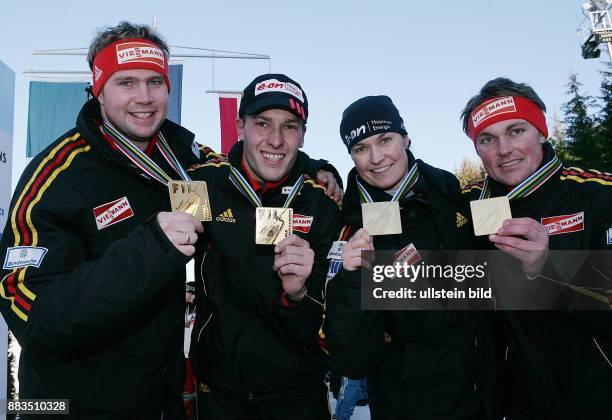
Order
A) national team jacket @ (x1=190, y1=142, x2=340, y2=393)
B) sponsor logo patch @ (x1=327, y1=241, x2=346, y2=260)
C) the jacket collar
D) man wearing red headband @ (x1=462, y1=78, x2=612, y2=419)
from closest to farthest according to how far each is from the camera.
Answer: the jacket collar, man wearing red headband @ (x1=462, y1=78, x2=612, y2=419), national team jacket @ (x1=190, y1=142, x2=340, y2=393), sponsor logo patch @ (x1=327, y1=241, x2=346, y2=260)

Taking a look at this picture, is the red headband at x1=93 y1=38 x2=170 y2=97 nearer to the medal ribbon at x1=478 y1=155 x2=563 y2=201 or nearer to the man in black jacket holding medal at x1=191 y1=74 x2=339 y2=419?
the man in black jacket holding medal at x1=191 y1=74 x2=339 y2=419

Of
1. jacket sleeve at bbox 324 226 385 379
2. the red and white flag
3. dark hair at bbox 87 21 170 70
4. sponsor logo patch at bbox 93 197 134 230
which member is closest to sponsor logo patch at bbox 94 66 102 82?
dark hair at bbox 87 21 170 70

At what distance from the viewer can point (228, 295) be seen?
3.01 metres

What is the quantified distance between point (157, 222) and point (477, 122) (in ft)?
7.92

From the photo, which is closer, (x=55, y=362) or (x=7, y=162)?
(x=55, y=362)

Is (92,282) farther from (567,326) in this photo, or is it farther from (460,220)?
(567,326)

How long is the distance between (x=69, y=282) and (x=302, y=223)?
1.55 meters

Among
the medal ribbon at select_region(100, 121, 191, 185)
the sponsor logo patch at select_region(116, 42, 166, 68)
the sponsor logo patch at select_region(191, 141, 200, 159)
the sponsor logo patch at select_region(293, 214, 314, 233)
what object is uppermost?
the sponsor logo patch at select_region(116, 42, 166, 68)

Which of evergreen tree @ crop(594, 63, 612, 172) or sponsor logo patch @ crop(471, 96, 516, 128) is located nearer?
sponsor logo patch @ crop(471, 96, 516, 128)

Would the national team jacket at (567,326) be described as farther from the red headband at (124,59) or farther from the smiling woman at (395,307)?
the red headband at (124,59)

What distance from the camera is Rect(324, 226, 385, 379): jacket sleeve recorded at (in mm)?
2725

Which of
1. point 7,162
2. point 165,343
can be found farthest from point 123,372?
point 7,162

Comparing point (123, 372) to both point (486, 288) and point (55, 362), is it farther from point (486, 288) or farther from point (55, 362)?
point (486, 288)

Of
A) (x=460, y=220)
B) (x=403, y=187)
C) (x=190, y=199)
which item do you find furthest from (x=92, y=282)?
(x=460, y=220)
